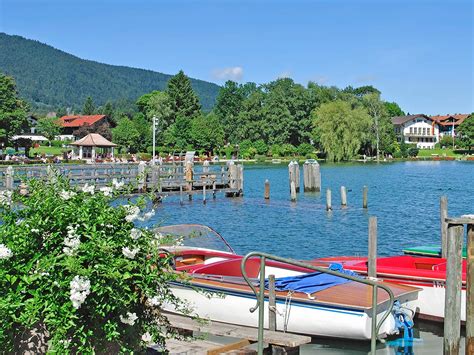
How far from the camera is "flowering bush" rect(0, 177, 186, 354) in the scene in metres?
5.06

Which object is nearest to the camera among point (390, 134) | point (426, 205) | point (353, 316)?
point (353, 316)

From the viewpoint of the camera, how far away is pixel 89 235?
530 centimetres

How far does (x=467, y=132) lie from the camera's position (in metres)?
128

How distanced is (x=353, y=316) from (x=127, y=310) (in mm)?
6194

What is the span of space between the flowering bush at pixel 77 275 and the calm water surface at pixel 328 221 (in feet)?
21.6

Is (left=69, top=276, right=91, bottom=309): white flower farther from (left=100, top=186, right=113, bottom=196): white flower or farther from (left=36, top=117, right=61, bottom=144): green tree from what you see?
(left=36, top=117, right=61, bottom=144): green tree

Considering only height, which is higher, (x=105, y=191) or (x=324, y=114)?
A: (x=324, y=114)

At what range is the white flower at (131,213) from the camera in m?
5.49

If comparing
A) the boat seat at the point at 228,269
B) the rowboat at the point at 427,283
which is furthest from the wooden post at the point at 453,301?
the boat seat at the point at 228,269

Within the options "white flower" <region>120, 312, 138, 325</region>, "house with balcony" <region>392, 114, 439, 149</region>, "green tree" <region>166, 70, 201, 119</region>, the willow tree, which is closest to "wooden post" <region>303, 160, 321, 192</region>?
"white flower" <region>120, 312, 138, 325</region>

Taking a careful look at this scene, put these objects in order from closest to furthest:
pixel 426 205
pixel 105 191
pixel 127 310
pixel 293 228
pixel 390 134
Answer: pixel 127 310
pixel 105 191
pixel 293 228
pixel 426 205
pixel 390 134

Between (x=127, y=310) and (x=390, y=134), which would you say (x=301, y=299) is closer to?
(x=127, y=310)

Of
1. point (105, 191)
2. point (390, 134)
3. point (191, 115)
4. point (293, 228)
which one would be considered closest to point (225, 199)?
point (293, 228)

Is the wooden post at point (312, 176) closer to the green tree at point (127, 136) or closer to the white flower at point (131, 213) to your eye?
the white flower at point (131, 213)
